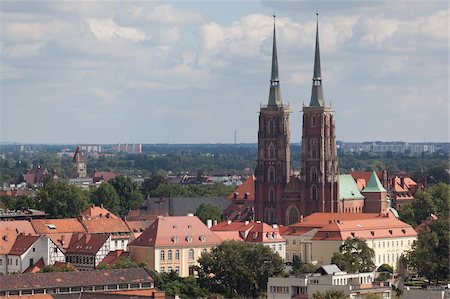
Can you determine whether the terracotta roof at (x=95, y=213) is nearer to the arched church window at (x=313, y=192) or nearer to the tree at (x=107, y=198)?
the arched church window at (x=313, y=192)

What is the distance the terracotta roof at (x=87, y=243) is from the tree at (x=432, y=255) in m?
21.0

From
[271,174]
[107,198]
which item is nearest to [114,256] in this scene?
[271,174]

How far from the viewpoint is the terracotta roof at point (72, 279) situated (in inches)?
3666

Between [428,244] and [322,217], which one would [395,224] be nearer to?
[322,217]

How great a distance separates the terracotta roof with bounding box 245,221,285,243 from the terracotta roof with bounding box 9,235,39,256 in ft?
49.9

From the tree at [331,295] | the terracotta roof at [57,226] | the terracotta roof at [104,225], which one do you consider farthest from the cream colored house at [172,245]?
the tree at [331,295]

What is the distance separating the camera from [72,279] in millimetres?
95562

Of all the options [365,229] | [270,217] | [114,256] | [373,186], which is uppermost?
[373,186]

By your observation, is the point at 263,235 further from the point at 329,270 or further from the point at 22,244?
the point at 329,270

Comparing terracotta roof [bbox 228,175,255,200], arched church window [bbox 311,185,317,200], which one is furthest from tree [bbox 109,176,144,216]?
arched church window [bbox 311,185,317,200]

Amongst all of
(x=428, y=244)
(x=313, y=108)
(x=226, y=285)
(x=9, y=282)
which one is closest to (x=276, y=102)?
(x=313, y=108)

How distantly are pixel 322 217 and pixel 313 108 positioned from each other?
1582cm

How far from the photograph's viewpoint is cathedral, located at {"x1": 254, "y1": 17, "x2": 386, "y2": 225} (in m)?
142

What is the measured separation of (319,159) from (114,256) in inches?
1303
